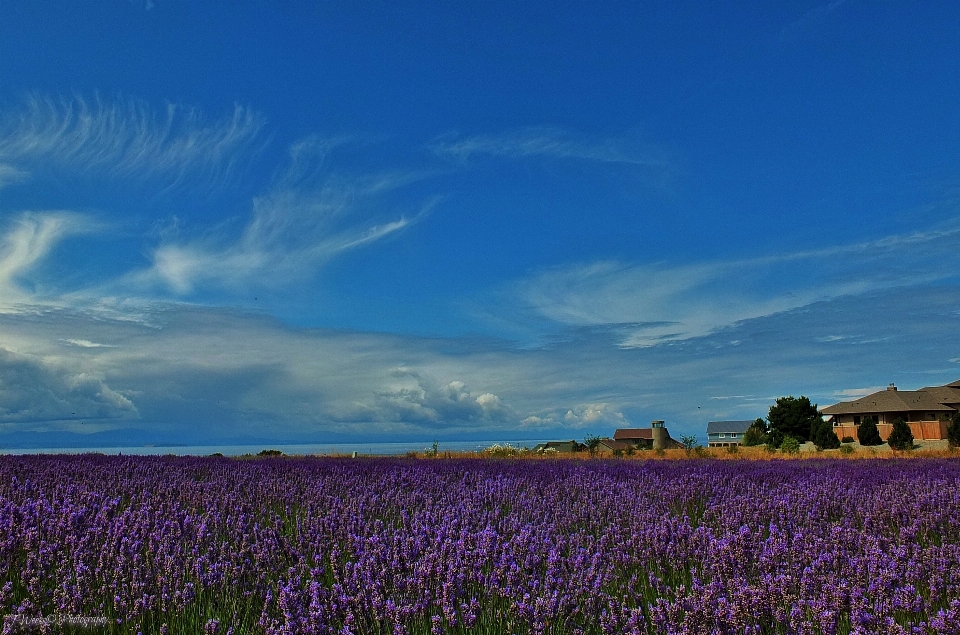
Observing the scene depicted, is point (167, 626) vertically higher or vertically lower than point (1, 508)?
lower

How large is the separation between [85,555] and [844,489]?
8108mm

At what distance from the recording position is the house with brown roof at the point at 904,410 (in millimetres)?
46213

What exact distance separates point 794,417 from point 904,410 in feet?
37.8

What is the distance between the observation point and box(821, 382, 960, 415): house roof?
48.5 meters

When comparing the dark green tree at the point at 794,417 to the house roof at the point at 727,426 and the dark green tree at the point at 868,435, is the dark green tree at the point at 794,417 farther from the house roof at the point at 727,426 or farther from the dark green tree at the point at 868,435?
the house roof at the point at 727,426

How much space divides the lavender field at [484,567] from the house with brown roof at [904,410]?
46.3 metres

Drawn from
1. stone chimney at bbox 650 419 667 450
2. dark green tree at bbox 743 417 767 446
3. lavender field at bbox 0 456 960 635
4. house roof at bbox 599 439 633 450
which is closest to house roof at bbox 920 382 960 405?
dark green tree at bbox 743 417 767 446

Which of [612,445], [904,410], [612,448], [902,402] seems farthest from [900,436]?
[902,402]

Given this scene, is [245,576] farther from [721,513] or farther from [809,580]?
[721,513]

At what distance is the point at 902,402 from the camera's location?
49375 millimetres

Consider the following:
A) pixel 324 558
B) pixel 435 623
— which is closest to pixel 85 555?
pixel 324 558

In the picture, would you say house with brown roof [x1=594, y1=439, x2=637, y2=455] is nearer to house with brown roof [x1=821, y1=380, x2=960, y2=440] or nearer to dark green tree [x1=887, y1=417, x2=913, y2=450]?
dark green tree [x1=887, y1=417, x2=913, y2=450]

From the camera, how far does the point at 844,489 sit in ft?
27.3

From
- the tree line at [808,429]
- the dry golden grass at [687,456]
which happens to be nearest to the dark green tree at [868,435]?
the tree line at [808,429]
